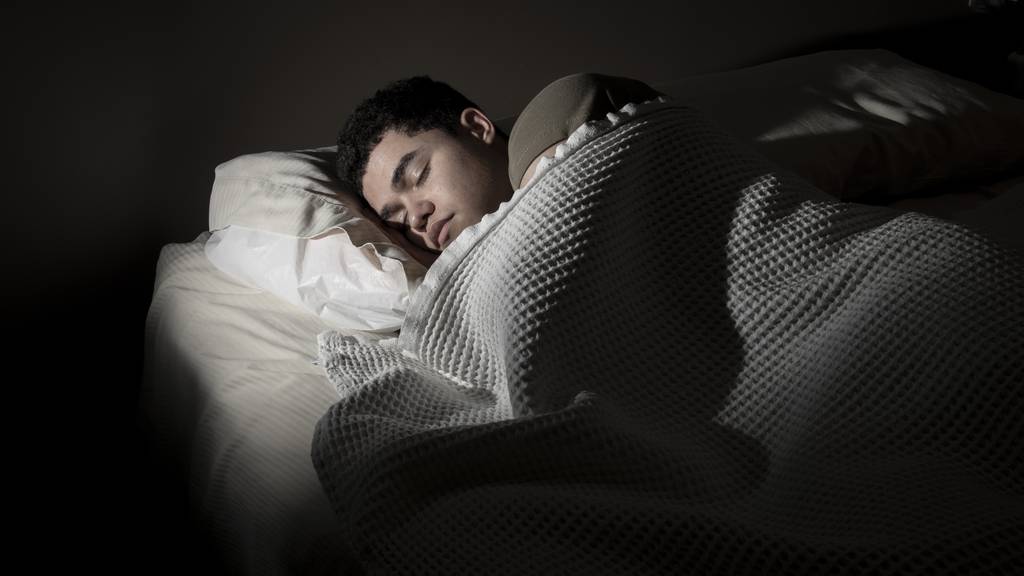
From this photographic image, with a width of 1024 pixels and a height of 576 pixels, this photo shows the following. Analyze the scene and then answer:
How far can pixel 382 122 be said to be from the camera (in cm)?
133

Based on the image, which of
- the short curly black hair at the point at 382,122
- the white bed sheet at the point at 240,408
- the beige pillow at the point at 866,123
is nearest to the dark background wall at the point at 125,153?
the white bed sheet at the point at 240,408

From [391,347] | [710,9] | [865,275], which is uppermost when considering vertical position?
[710,9]

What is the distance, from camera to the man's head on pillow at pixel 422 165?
1256mm

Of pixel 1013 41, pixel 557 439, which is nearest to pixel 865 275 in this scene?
→ pixel 557 439

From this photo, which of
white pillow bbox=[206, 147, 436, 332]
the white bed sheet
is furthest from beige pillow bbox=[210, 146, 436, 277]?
the white bed sheet

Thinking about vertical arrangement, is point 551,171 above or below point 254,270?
above

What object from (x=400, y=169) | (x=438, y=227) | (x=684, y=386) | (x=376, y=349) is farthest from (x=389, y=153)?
(x=684, y=386)

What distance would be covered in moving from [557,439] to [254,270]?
67cm

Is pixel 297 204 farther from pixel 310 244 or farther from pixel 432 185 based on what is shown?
pixel 432 185

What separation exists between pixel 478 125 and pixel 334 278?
40 centimetres

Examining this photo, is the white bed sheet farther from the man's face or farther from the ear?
the ear

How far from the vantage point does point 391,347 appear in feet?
3.37

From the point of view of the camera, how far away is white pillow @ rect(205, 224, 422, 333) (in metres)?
1.11

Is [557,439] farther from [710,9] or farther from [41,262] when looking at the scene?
[710,9]
